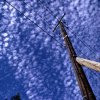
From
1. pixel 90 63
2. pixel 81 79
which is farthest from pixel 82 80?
pixel 90 63

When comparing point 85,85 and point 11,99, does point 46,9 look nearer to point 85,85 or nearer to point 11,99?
point 85,85

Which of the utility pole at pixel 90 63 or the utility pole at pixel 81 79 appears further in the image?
the utility pole at pixel 81 79

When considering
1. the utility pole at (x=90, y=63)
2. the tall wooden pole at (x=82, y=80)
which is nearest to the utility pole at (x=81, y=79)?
the tall wooden pole at (x=82, y=80)

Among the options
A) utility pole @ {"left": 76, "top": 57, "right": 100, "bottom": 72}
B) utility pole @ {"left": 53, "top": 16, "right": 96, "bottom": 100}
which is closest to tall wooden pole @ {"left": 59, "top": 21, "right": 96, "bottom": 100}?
utility pole @ {"left": 53, "top": 16, "right": 96, "bottom": 100}

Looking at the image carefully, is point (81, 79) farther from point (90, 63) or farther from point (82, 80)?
point (90, 63)

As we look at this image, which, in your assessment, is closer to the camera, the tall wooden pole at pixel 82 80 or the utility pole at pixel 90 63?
the utility pole at pixel 90 63

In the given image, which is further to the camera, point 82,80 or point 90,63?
point 82,80

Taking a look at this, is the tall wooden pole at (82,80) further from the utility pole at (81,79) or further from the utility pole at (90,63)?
the utility pole at (90,63)

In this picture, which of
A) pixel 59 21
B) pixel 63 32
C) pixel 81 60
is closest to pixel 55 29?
pixel 59 21

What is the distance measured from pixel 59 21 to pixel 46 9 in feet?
3.72

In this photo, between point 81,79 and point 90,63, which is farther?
point 81,79

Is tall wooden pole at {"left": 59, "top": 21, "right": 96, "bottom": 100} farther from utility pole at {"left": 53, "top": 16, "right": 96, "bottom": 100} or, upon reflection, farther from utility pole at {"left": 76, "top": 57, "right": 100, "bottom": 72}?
utility pole at {"left": 76, "top": 57, "right": 100, "bottom": 72}

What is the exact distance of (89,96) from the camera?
753 cm

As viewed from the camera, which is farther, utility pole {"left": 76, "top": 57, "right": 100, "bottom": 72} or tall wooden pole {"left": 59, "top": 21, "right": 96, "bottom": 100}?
tall wooden pole {"left": 59, "top": 21, "right": 96, "bottom": 100}
